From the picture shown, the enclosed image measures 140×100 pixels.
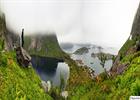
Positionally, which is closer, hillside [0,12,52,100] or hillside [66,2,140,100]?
hillside [66,2,140,100]

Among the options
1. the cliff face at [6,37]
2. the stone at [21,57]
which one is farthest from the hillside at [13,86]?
the cliff face at [6,37]

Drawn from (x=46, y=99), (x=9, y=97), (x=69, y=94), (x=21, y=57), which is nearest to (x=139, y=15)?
(x=69, y=94)

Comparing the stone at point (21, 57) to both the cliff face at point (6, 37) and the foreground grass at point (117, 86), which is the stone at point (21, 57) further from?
the foreground grass at point (117, 86)

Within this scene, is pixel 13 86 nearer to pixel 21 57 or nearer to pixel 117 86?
pixel 117 86

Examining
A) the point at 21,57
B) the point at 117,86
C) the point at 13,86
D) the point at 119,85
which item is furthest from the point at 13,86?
the point at 21,57

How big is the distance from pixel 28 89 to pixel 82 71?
2025 inches

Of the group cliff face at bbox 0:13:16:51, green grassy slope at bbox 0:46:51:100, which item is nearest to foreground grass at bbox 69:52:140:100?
green grassy slope at bbox 0:46:51:100

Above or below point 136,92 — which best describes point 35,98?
below

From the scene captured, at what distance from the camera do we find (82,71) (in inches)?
4284

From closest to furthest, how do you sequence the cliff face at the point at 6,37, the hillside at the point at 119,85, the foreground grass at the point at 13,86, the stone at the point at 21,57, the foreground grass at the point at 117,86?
1. the foreground grass at the point at 117,86
2. the hillside at the point at 119,85
3. the foreground grass at the point at 13,86
4. the stone at the point at 21,57
5. the cliff face at the point at 6,37

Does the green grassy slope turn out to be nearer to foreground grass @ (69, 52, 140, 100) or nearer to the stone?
foreground grass @ (69, 52, 140, 100)

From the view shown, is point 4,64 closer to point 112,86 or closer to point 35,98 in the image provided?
point 35,98

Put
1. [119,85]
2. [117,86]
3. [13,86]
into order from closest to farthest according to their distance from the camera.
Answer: [13,86]
[119,85]
[117,86]

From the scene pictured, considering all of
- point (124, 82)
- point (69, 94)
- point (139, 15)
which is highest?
point (139, 15)
